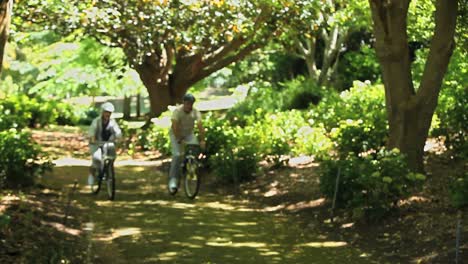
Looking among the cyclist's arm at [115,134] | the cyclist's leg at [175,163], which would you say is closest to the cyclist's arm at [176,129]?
the cyclist's leg at [175,163]

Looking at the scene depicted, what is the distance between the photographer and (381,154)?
32.8ft

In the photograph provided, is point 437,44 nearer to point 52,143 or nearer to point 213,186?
point 213,186

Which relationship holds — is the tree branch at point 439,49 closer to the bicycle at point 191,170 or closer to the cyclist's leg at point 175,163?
the bicycle at point 191,170

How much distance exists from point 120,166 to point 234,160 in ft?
17.7

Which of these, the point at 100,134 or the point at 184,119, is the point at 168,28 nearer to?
the point at 100,134

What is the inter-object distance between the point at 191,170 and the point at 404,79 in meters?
4.25

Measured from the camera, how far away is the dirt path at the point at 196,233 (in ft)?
27.2

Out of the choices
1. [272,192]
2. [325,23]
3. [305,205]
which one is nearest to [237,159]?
[272,192]

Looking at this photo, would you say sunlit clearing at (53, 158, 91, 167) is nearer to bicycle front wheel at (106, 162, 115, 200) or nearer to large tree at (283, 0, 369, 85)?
bicycle front wheel at (106, 162, 115, 200)

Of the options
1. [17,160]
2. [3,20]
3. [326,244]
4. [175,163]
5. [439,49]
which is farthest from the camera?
[175,163]

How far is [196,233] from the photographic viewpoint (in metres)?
9.59

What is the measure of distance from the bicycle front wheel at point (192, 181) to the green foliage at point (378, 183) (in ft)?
11.1

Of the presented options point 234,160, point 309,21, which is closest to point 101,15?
point 234,160

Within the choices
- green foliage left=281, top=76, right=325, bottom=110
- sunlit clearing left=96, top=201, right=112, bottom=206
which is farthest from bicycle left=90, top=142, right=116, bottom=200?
green foliage left=281, top=76, right=325, bottom=110
